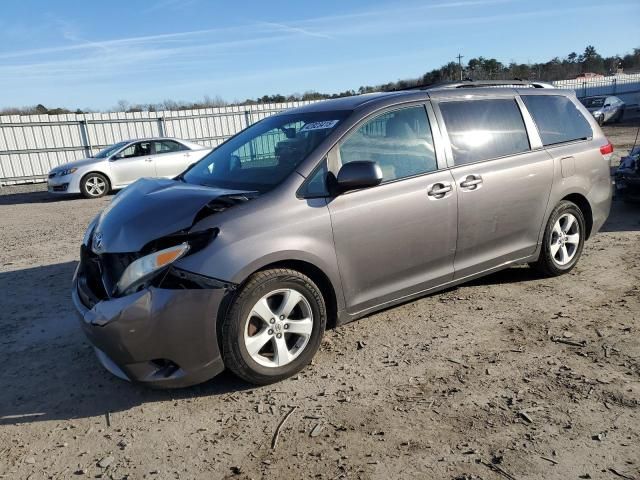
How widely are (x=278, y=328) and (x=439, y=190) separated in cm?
167

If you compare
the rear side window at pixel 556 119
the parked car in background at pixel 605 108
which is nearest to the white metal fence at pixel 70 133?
the rear side window at pixel 556 119

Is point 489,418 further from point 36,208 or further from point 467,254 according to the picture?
point 36,208

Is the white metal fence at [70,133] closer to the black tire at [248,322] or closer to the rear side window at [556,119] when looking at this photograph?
the rear side window at [556,119]

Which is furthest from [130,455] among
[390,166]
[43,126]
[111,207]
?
[43,126]

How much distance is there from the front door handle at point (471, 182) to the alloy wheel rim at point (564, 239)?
1.21 m

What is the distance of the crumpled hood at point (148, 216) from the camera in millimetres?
3145

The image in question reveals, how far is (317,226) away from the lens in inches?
135

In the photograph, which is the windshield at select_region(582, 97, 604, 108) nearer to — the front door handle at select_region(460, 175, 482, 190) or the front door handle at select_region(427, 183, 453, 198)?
the front door handle at select_region(460, 175, 482, 190)

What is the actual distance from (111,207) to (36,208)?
10.1 metres

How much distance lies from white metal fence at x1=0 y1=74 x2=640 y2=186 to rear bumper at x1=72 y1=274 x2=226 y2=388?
16688 millimetres

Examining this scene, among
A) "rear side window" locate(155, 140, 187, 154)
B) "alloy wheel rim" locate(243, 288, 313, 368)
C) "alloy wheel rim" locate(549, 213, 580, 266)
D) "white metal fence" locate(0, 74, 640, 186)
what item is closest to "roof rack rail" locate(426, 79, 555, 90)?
"alloy wheel rim" locate(549, 213, 580, 266)

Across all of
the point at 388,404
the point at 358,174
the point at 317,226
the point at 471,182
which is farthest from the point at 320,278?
the point at 471,182

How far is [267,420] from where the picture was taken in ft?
9.89

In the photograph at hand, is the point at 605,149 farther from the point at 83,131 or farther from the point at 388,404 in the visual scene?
the point at 83,131
